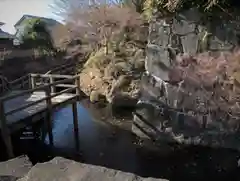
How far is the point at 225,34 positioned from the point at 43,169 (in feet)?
16.9

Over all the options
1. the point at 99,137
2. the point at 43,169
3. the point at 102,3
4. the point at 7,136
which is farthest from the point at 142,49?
the point at 43,169

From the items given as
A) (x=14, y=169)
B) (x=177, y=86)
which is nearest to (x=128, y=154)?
(x=177, y=86)

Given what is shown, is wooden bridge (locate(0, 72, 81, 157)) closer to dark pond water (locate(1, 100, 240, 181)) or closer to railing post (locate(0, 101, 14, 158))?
railing post (locate(0, 101, 14, 158))

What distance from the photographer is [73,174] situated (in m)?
1.53

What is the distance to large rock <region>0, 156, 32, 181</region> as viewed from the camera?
5.46 feet

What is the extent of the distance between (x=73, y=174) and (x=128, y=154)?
195 inches

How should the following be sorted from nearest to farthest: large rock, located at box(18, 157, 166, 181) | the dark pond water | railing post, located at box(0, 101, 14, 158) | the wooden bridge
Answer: large rock, located at box(18, 157, 166, 181) < railing post, located at box(0, 101, 14, 158) < the wooden bridge < the dark pond water

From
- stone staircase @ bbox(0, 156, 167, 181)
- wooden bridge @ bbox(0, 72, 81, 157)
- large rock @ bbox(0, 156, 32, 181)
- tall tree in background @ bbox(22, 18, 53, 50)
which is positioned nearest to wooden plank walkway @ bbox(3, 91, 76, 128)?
wooden bridge @ bbox(0, 72, 81, 157)

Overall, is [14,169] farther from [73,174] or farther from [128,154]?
[128,154]

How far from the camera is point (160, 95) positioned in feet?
22.4

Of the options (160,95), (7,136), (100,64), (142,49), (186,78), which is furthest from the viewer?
(100,64)

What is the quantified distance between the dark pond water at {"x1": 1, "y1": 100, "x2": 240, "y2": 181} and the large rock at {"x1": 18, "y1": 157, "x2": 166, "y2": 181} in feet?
13.3

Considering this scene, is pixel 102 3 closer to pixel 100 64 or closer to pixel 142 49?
pixel 100 64

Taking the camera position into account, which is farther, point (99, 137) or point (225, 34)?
point (99, 137)
